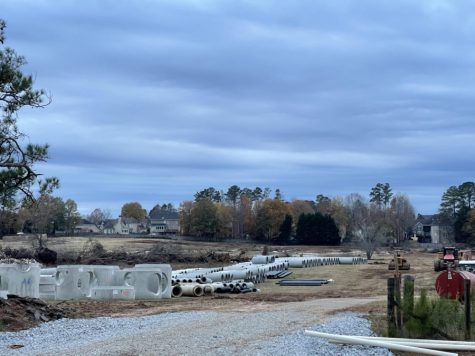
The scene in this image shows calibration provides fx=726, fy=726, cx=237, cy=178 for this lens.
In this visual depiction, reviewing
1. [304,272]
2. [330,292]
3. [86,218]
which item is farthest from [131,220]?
[330,292]

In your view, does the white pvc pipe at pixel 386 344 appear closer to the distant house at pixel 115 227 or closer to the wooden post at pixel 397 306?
the wooden post at pixel 397 306

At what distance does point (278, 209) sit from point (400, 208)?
3710 cm

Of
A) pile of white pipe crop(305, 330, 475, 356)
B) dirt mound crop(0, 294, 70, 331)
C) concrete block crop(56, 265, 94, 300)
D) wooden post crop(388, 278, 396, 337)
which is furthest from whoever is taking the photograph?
concrete block crop(56, 265, 94, 300)

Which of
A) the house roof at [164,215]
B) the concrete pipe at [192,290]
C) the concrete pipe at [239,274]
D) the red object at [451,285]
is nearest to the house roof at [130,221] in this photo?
the house roof at [164,215]

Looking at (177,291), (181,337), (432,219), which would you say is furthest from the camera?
(432,219)

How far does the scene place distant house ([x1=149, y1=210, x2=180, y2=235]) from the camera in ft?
508

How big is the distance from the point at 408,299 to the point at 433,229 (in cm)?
12596

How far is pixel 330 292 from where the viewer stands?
29.4 meters

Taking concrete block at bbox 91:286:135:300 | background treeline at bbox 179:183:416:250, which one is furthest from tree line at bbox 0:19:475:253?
concrete block at bbox 91:286:135:300

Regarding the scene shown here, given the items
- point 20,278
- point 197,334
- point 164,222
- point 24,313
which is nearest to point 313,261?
point 20,278

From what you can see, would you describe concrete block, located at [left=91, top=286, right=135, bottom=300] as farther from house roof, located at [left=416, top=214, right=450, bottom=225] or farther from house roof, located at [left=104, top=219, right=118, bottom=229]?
house roof, located at [left=104, top=219, right=118, bottom=229]

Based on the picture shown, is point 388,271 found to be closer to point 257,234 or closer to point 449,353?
point 449,353

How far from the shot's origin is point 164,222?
161 metres

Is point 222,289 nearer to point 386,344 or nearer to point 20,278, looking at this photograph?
point 20,278
